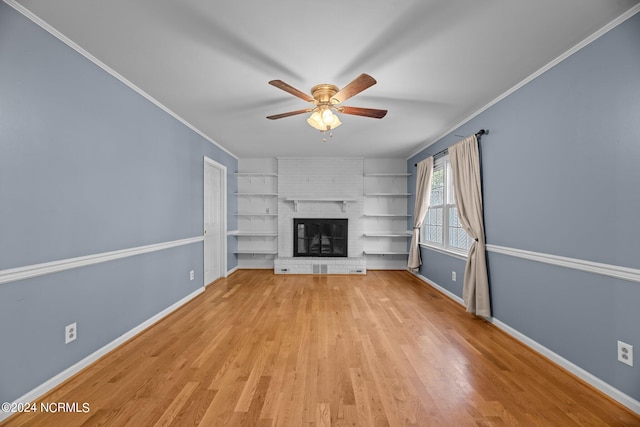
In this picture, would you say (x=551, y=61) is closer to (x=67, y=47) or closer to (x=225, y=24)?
(x=225, y=24)

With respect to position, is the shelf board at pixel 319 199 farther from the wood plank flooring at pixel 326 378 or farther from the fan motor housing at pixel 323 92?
the fan motor housing at pixel 323 92

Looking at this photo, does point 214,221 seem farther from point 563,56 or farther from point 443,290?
point 563,56

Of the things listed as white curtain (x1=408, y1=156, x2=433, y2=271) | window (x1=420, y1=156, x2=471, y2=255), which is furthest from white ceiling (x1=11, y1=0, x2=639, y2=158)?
white curtain (x1=408, y1=156, x2=433, y2=271)

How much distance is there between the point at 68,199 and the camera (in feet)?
6.55

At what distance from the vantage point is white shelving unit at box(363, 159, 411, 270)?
238 inches

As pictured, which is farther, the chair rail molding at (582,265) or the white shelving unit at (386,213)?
the white shelving unit at (386,213)

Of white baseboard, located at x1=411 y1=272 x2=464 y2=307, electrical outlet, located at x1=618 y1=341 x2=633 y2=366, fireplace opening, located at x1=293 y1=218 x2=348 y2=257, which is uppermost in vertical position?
fireplace opening, located at x1=293 y1=218 x2=348 y2=257

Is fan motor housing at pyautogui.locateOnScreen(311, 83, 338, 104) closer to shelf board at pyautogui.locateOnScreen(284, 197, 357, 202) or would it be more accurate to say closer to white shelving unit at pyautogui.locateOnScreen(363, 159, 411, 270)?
shelf board at pyautogui.locateOnScreen(284, 197, 357, 202)

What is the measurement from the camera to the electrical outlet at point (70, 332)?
197 cm

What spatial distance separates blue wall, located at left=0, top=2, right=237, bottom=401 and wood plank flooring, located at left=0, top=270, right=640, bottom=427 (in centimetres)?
37

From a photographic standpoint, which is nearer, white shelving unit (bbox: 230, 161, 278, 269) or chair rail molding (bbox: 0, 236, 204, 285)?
chair rail molding (bbox: 0, 236, 204, 285)

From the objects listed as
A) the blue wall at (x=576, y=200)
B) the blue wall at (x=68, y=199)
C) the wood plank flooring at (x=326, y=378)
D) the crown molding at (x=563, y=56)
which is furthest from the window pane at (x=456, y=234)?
the blue wall at (x=68, y=199)

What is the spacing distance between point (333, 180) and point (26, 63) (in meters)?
4.76

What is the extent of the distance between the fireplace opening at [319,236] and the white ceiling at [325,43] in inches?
123
